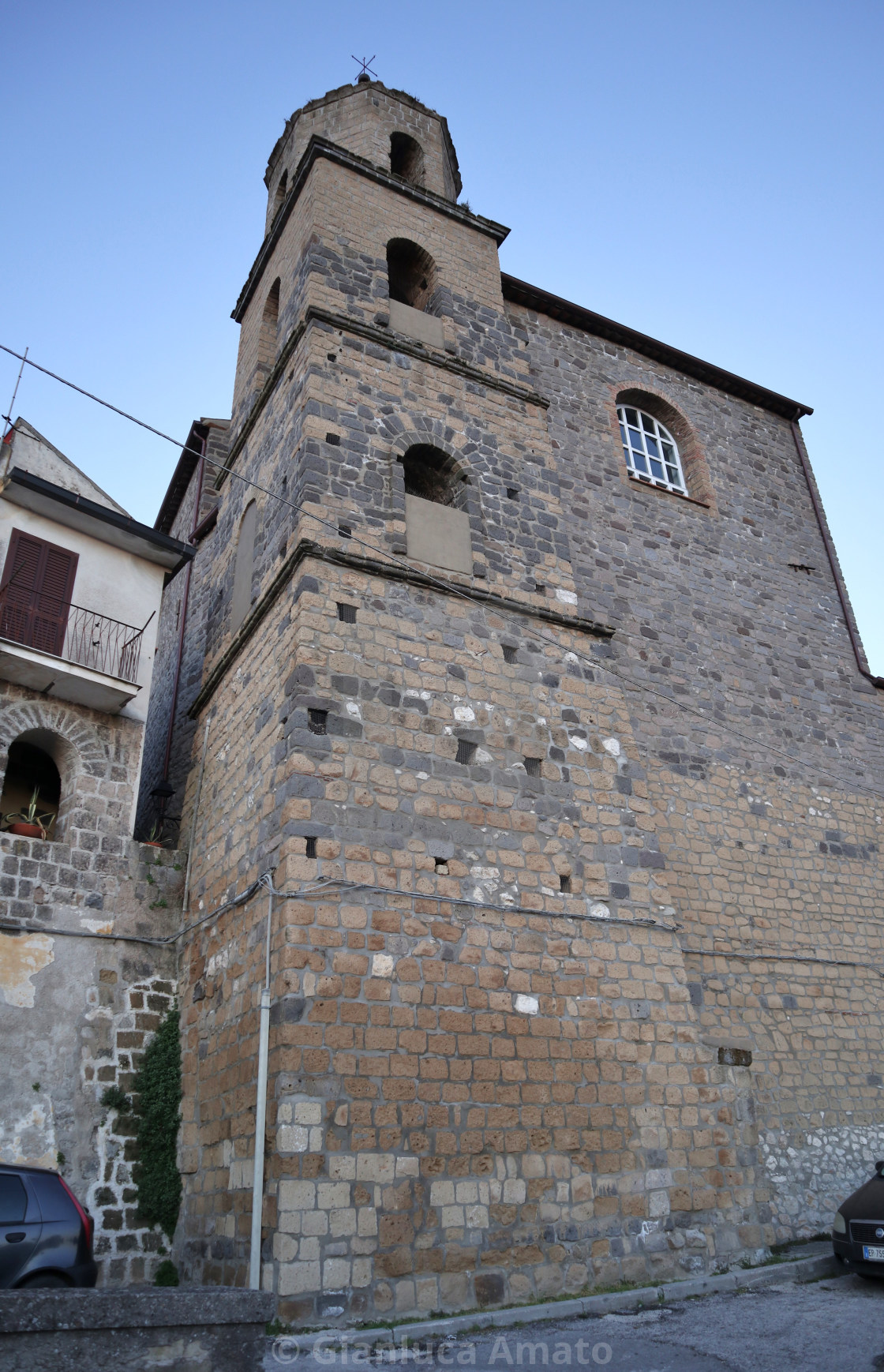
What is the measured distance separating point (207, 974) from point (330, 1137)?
2463 millimetres

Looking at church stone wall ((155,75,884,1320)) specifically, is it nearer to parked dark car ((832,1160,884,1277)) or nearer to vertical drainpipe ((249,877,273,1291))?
vertical drainpipe ((249,877,273,1291))

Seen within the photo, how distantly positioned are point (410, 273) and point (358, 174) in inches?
52.2

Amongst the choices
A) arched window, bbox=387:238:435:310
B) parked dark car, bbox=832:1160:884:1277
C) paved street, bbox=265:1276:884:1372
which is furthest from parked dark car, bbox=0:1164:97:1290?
arched window, bbox=387:238:435:310

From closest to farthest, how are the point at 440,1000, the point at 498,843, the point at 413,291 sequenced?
the point at 440,1000 → the point at 498,843 → the point at 413,291

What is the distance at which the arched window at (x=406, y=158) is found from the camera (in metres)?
13.8

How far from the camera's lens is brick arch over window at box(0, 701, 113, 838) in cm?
944

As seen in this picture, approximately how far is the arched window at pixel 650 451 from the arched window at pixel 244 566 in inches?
A: 213

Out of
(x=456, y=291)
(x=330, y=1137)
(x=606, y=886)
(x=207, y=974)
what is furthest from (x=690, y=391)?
(x=330, y=1137)

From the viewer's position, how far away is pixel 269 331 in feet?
43.5

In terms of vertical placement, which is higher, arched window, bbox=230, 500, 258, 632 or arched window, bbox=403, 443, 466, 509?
arched window, bbox=403, 443, 466, 509

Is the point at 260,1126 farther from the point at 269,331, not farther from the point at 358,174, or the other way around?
the point at 358,174

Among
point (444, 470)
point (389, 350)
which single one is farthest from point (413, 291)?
point (444, 470)

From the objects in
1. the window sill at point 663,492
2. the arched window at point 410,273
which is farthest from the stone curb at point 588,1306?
the arched window at point 410,273

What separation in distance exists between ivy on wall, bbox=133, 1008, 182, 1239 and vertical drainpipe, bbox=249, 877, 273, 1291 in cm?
201
